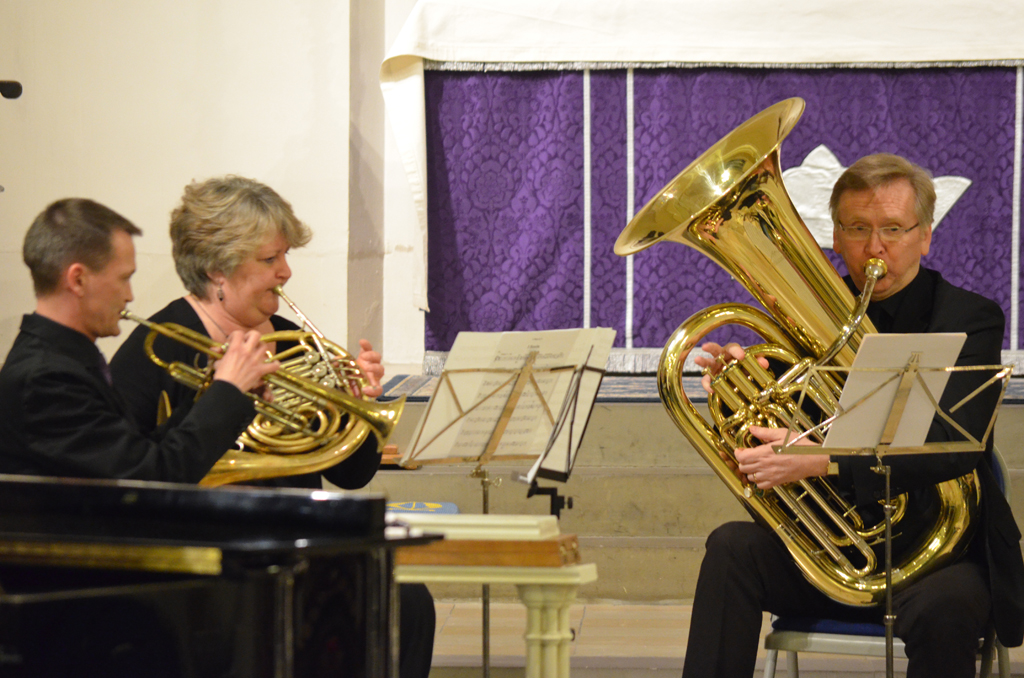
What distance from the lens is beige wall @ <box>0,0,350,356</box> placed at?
4.21 m

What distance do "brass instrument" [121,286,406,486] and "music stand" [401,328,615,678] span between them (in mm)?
150

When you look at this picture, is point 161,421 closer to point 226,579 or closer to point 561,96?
point 226,579

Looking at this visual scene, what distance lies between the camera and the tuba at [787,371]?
7.25ft

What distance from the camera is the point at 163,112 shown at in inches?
167

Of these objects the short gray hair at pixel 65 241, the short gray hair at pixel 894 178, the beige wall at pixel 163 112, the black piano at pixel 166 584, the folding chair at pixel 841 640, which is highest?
the beige wall at pixel 163 112

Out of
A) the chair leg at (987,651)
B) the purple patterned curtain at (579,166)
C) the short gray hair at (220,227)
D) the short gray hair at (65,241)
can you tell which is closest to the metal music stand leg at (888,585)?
the chair leg at (987,651)

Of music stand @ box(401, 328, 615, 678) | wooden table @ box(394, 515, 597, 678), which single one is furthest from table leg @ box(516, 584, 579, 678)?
music stand @ box(401, 328, 615, 678)

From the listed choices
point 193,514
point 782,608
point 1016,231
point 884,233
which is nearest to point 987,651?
point 782,608

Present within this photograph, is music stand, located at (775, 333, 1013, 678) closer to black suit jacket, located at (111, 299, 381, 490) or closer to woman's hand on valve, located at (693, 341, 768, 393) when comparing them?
woman's hand on valve, located at (693, 341, 768, 393)

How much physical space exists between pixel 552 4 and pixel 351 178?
1.13m

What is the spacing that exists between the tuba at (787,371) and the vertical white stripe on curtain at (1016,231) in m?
2.02

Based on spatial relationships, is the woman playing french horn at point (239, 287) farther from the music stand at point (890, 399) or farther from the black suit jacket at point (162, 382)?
the music stand at point (890, 399)

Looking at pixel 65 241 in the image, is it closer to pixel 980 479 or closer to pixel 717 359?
pixel 717 359

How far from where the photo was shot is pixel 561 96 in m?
4.16
